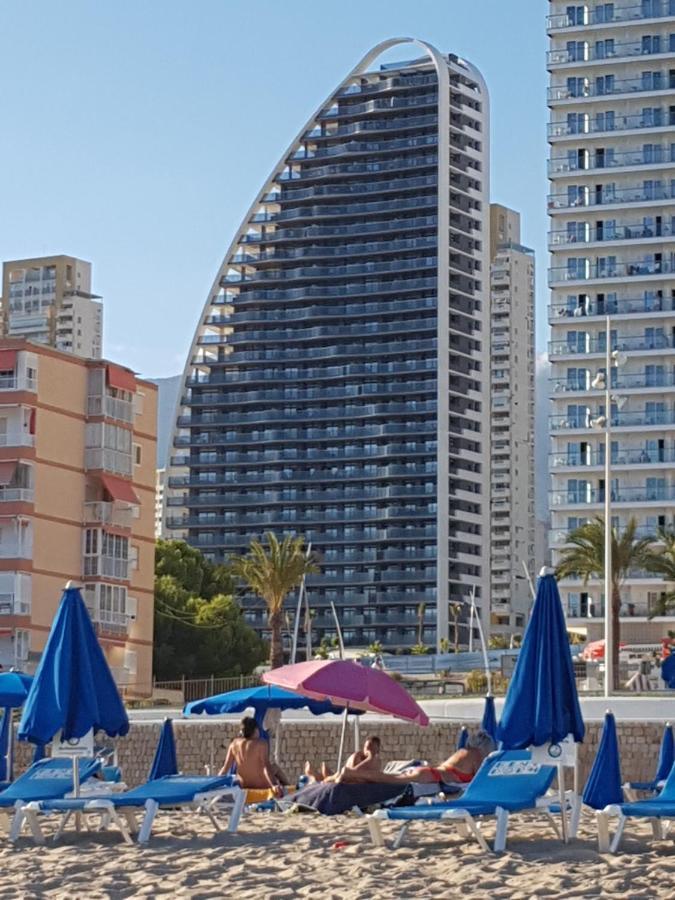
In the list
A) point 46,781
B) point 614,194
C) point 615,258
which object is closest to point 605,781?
point 46,781

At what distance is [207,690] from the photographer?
218 ft

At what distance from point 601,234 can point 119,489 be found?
33.5 m

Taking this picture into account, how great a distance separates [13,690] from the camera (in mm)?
24297

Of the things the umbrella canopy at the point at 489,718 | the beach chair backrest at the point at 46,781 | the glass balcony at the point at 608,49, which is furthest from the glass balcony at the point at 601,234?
the beach chair backrest at the point at 46,781

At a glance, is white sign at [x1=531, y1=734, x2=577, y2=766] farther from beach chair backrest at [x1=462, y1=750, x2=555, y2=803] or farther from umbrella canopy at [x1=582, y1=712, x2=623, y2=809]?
umbrella canopy at [x1=582, y1=712, x2=623, y2=809]

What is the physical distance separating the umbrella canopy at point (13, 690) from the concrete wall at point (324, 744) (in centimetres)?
744

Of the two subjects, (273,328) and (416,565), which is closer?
(416,565)

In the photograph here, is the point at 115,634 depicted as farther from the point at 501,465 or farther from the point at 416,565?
the point at 501,465

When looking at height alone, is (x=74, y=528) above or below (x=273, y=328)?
below

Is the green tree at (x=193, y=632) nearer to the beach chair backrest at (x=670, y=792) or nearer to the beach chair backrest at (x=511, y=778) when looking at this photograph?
the beach chair backrest at (x=511, y=778)

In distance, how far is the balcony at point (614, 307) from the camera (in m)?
88.8

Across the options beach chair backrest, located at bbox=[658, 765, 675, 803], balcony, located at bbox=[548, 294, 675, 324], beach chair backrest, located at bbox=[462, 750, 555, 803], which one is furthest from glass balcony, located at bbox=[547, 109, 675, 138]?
beach chair backrest, located at bbox=[658, 765, 675, 803]

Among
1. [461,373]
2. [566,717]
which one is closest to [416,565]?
[461,373]

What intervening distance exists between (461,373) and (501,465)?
34.7 m
